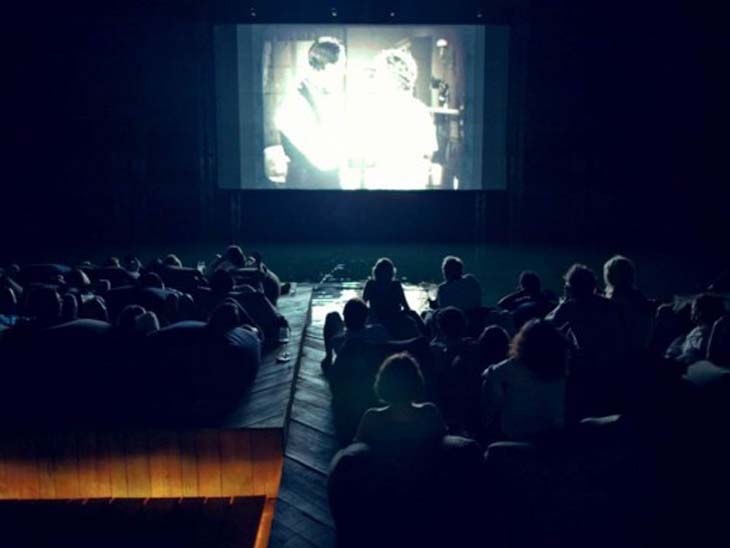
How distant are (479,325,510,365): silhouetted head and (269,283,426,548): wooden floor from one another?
961mm

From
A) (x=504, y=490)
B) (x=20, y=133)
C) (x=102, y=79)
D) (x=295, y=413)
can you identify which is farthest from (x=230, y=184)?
(x=504, y=490)

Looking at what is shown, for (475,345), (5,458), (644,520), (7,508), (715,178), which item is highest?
(715,178)

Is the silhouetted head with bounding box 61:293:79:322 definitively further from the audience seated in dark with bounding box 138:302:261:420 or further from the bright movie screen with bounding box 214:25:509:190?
the bright movie screen with bounding box 214:25:509:190

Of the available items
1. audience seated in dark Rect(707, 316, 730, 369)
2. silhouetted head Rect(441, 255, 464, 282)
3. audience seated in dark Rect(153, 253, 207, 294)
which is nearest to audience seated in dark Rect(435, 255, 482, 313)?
silhouetted head Rect(441, 255, 464, 282)

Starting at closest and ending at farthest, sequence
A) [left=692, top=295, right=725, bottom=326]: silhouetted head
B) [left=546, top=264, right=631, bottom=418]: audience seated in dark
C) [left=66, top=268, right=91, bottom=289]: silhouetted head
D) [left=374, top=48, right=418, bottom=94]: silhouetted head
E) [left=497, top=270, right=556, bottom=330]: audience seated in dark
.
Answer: [left=546, top=264, right=631, bottom=418]: audience seated in dark, [left=692, top=295, right=725, bottom=326]: silhouetted head, [left=497, top=270, right=556, bottom=330]: audience seated in dark, [left=66, top=268, right=91, bottom=289]: silhouetted head, [left=374, top=48, right=418, bottom=94]: silhouetted head

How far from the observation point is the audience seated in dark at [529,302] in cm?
493

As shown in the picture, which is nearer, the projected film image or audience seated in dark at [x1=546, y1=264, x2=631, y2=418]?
audience seated in dark at [x1=546, y1=264, x2=631, y2=418]

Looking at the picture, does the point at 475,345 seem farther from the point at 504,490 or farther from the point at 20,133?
the point at 20,133

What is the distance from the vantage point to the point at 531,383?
3.04 metres

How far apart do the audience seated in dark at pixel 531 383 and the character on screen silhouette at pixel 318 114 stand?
9.87 meters

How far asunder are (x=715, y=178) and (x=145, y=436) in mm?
12676

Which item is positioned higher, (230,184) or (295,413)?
(230,184)

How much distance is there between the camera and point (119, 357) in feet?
13.8

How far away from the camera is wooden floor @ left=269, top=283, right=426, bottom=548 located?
3.11m
